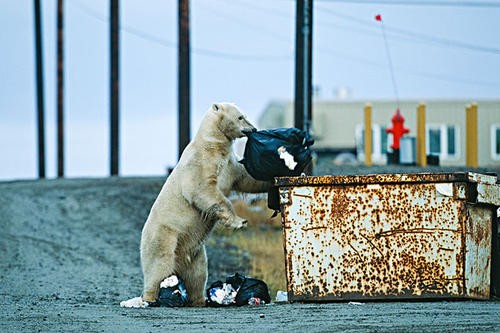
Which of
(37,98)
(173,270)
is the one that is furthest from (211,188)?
(37,98)

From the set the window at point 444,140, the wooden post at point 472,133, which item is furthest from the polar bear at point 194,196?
the window at point 444,140

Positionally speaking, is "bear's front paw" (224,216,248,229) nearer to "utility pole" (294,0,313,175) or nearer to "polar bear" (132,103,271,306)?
"polar bear" (132,103,271,306)

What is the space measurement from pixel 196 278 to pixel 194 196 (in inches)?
33.6

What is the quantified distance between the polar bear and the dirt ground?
618mm

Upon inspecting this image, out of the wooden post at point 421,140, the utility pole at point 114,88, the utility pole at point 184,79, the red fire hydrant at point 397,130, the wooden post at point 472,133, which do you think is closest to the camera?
the utility pole at point 184,79

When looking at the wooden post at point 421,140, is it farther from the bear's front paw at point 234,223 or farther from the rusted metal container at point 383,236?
the rusted metal container at point 383,236

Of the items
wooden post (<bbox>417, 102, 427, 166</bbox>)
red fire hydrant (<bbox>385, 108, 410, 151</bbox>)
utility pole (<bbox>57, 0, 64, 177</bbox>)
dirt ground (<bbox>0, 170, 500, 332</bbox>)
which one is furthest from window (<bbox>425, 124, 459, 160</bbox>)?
dirt ground (<bbox>0, 170, 500, 332</bbox>)

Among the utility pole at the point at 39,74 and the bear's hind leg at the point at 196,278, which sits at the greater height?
the utility pole at the point at 39,74

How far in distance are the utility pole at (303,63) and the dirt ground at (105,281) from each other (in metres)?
2.50

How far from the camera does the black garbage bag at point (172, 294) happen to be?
1042cm

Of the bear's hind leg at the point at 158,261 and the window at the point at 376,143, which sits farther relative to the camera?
the window at the point at 376,143

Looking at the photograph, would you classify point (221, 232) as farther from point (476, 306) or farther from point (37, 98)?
point (37, 98)

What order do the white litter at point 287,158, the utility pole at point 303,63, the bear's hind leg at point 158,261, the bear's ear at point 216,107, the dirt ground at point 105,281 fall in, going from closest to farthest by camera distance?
the dirt ground at point 105,281 < the white litter at point 287,158 < the bear's hind leg at point 158,261 < the bear's ear at point 216,107 < the utility pole at point 303,63

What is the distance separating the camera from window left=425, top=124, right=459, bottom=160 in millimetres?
42625
